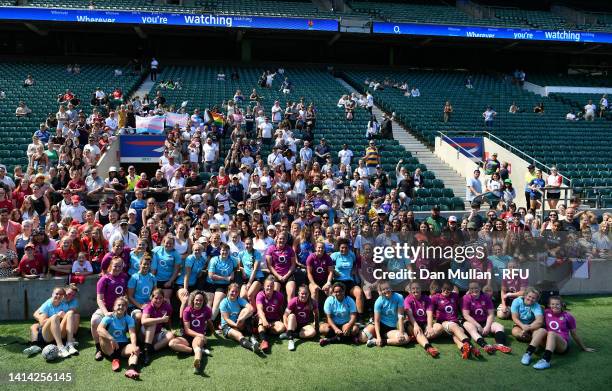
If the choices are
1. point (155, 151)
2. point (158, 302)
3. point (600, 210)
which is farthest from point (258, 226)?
point (600, 210)

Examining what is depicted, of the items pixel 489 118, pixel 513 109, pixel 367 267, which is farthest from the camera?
pixel 513 109

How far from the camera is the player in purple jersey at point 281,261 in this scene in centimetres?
752

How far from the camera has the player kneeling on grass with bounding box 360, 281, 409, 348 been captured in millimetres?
6711

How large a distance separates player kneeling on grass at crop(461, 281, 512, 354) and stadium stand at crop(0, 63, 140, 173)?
10.2 m

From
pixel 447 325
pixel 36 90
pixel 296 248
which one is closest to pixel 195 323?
pixel 296 248

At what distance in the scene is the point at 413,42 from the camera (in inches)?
1147

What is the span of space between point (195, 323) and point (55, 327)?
5.37 ft

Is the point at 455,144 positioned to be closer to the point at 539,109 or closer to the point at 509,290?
the point at 539,109

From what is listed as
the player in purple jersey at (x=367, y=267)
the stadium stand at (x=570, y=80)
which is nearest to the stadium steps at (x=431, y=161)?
the player in purple jersey at (x=367, y=267)

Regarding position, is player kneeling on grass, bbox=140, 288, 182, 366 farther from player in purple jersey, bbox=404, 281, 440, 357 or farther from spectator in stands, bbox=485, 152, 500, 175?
spectator in stands, bbox=485, 152, 500, 175

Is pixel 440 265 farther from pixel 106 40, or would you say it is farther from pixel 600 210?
pixel 106 40

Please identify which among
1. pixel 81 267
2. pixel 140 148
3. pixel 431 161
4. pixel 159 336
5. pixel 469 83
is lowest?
pixel 159 336

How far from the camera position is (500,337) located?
6723 millimetres

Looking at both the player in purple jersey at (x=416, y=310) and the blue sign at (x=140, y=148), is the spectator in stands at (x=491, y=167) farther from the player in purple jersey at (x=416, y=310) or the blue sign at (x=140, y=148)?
the blue sign at (x=140, y=148)
